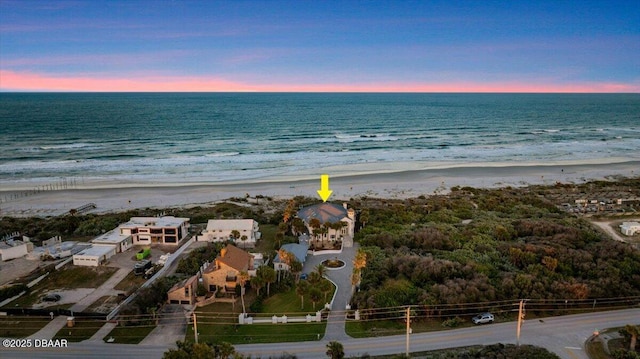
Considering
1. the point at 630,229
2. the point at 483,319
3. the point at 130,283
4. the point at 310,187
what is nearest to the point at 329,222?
the point at 483,319

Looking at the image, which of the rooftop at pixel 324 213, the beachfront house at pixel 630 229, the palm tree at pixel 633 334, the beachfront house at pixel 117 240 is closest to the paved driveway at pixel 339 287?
the rooftop at pixel 324 213

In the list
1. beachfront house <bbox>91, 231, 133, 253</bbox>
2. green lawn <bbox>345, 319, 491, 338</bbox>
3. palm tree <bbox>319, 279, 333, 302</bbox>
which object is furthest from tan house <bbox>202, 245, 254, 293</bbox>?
beachfront house <bbox>91, 231, 133, 253</bbox>

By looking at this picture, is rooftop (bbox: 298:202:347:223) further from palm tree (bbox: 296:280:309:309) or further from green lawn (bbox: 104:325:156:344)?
green lawn (bbox: 104:325:156:344)

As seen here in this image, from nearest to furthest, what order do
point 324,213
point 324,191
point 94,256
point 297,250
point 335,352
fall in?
point 335,352
point 94,256
point 297,250
point 324,213
point 324,191

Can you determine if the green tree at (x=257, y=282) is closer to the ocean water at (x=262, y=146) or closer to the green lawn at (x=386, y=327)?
the green lawn at (x=386, y=327)

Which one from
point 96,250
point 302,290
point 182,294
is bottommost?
point 182,294

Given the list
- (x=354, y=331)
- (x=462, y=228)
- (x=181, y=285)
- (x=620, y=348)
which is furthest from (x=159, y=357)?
(x=462, y=228)

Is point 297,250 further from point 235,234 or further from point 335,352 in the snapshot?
point 335,352
